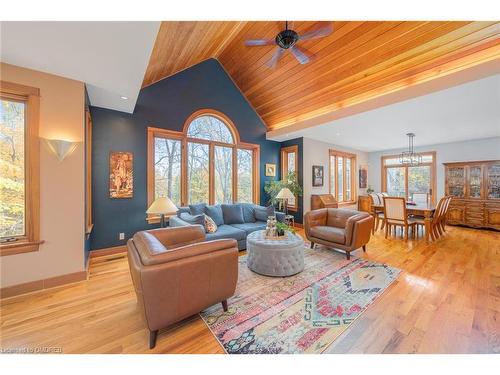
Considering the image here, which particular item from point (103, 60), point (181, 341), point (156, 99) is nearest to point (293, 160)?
point (156, 99)

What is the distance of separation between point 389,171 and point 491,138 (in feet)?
8.96

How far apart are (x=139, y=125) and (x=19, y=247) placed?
263cm

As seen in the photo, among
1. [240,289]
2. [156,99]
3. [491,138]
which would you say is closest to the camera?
[240,289]

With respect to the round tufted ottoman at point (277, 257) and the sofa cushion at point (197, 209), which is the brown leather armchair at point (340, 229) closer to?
the round tufted ottoman at point (277, 257)

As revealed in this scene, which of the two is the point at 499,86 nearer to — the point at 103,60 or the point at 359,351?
the point at 359,351

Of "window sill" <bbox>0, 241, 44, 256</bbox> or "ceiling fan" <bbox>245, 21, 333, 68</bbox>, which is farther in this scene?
"ceiling fan" <bbox>245, 21, 333, 68</bbox>

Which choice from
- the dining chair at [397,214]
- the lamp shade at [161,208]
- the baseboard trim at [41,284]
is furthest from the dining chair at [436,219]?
the baseboard trim at [41,284]

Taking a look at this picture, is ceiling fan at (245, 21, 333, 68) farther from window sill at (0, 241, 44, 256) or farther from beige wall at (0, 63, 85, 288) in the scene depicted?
window sill at (0, 241, 44, 256)

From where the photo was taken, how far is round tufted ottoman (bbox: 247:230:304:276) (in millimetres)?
2650

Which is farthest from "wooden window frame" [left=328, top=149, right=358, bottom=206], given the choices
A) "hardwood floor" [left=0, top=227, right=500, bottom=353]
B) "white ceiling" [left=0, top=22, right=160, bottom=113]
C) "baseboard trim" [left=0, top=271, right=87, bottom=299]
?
"baseboard trim" [left=0, top=271, right=87, bottom=299]

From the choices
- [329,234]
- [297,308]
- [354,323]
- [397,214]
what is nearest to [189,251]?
[297,308]

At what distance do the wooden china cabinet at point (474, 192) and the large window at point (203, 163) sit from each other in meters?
6.00

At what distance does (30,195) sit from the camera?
92.4 inches

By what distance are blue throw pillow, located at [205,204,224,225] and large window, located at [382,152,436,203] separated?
6.34 meters
